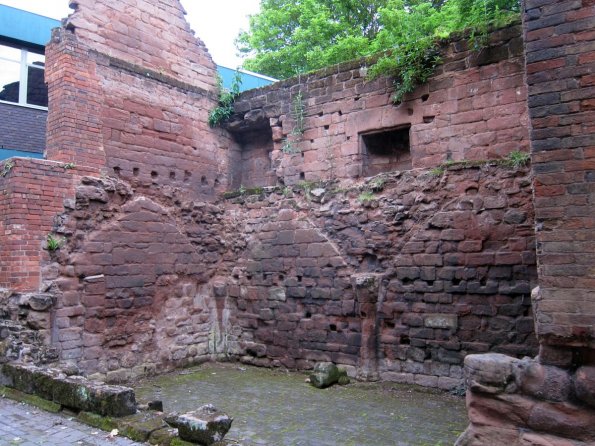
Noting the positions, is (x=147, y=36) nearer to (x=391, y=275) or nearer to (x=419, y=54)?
(x=419, y=54)

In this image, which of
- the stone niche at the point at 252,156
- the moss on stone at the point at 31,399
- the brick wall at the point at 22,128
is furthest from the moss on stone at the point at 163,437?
the brick wall at the point at 22,128

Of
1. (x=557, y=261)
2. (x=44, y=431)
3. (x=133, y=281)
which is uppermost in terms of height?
(x=557, y=261)

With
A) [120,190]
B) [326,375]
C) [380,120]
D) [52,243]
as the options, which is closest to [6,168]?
[52,243]

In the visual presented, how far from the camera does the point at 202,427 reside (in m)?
4.33

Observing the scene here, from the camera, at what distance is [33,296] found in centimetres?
727

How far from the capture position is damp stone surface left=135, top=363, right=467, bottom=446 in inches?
219

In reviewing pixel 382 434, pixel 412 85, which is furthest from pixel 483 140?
pixel 382 434

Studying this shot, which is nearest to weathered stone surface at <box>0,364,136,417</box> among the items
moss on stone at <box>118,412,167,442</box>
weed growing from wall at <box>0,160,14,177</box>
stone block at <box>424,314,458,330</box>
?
moss on stone at <box>118,412,167,442</box>

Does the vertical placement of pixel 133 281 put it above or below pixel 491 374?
above

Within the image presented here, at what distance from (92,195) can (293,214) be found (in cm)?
334

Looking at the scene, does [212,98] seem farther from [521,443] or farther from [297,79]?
[521,443]

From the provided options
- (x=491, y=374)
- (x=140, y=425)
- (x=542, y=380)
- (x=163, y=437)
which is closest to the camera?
(x=542, y=380)

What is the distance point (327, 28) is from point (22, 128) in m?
11.4

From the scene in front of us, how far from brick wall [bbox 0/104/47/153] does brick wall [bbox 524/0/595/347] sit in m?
14.6
